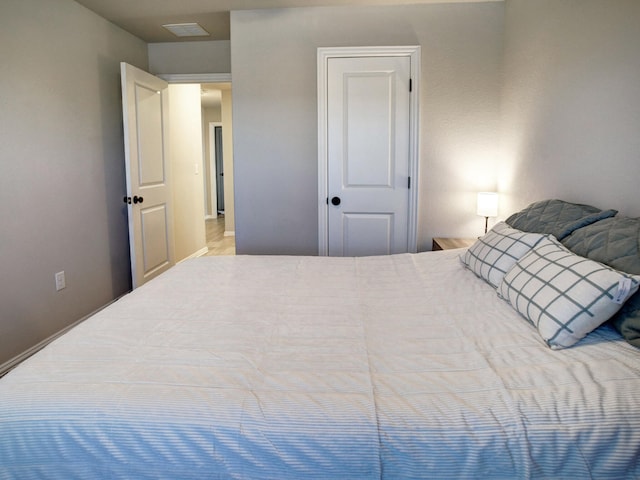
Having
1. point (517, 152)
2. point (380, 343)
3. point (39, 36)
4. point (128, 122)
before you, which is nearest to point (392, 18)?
Answer: point (517, 152)

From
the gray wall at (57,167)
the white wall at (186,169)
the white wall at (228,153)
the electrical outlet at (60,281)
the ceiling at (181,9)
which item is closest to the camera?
the gray wall at (57,167)

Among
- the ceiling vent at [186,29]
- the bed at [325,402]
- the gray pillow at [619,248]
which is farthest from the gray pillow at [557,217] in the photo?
the ceiling vent at [186,29]

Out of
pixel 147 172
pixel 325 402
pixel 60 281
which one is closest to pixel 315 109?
pixel 147 172

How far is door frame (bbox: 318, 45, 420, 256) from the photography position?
352 cm

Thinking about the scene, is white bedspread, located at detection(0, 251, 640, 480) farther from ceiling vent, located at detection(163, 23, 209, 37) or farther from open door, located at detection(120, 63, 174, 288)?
ceiling vent, located at detection(163, 23, 209, 37)

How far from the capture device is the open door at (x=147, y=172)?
12.3 feet

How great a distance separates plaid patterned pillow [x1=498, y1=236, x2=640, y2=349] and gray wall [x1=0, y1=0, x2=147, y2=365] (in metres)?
2.83

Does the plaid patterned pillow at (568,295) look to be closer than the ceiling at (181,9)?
Yes

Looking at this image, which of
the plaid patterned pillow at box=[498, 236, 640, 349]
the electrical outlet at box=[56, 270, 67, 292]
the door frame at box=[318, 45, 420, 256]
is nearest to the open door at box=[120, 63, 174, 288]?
the electrical outlet at box=[56, 270, 67, 292]

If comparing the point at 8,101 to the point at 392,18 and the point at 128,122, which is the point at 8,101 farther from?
the point at 392,18

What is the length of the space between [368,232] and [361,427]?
8.98 ft

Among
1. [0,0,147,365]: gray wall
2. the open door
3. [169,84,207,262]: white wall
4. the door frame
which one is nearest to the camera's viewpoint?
[0,0,147,365]: gray wall

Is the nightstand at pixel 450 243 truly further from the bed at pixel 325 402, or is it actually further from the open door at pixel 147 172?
the open door at pixel 147 172

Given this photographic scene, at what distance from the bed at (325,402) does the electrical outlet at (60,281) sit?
6.45 feet
